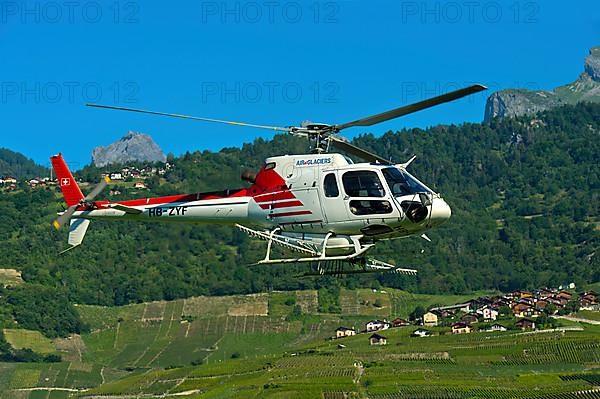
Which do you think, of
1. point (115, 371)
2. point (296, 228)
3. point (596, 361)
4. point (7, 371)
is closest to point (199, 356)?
point (115, 371)

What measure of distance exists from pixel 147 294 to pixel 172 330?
17.0 metres

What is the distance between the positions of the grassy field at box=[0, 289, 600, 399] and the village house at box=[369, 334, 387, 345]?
41.7 inches

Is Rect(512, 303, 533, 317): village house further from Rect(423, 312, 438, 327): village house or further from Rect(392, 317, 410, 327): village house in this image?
Rect(392, 317, 410, 327): village house

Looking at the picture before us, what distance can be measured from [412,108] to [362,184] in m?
2.98

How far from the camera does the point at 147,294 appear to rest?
7126 inches

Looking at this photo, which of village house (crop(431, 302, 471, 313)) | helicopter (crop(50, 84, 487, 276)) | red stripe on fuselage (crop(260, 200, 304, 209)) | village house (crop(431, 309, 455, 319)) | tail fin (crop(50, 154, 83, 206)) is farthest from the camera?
village house (crop(431, 302, 471, 313))

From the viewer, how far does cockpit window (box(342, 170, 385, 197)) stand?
103 ft

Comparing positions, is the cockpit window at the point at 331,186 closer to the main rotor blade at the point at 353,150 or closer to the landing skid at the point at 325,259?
the landing skid at the point at 325,259

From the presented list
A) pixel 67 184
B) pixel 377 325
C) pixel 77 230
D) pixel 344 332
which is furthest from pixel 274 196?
pixel 377 325

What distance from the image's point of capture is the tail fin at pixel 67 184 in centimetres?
3888

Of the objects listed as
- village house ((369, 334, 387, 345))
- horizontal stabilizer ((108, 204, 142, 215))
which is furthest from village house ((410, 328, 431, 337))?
horizontal stabilizer ((108, 204, 142, 215))

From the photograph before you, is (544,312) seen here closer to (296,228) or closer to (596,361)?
(596,361)

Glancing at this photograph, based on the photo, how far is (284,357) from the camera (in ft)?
452

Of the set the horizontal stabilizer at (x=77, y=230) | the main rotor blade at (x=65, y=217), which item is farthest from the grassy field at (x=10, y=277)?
the main rotor blade at (x=65, y=217)
